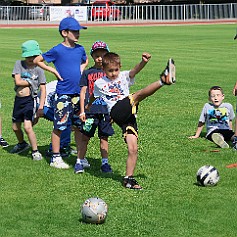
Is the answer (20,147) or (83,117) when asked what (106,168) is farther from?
(20,147)

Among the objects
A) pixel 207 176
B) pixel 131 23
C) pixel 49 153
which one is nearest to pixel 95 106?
pixel 49 153

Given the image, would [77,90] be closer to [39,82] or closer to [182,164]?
[39,82]

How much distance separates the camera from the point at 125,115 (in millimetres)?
8711

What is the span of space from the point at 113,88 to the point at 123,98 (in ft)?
0.68

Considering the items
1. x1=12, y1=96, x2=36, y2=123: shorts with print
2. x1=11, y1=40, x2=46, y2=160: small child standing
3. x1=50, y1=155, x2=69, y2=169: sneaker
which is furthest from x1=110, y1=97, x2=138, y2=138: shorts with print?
x1=12, y1=96, x2=36, y2=123: shorts with print

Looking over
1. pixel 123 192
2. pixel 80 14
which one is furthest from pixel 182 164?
pixel 80 14

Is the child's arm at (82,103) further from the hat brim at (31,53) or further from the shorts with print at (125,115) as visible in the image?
the hat brim at (31,53)

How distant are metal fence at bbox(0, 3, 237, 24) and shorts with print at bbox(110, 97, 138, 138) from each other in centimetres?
5323

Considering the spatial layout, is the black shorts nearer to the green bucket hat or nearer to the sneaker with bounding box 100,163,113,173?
the sneaker with bounding box 100,163,113,173

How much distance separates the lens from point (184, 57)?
2706 cm

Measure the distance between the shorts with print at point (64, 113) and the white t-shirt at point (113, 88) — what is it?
0.85 metres

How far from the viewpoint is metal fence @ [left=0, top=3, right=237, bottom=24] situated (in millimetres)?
61319

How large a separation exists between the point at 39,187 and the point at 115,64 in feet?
5.81

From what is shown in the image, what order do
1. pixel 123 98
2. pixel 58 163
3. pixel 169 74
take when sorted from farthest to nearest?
pixel 58 163
pixel 123 98
pixel 169 74
